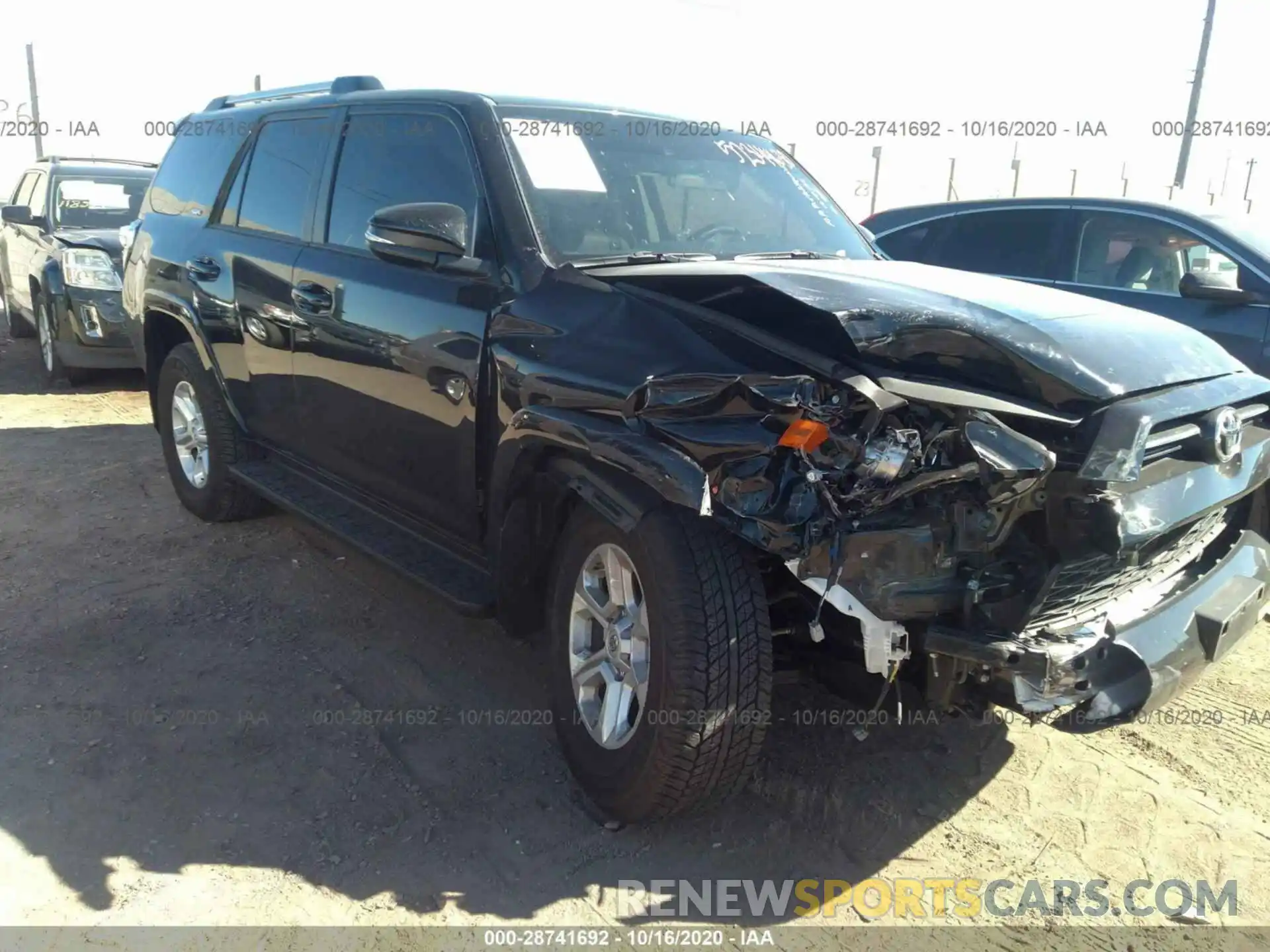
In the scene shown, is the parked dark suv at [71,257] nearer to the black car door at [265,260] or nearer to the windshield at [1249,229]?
the black car door at [265,260]

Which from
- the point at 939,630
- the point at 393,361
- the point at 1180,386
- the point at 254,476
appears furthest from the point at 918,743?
the point at 254,476

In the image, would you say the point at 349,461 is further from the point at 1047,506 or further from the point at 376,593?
the point at 1047,506

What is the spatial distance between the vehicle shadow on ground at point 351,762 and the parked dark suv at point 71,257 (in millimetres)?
4192

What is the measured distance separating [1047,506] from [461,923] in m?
1.80

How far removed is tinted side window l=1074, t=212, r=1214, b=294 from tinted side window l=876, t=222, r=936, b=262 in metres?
1.09

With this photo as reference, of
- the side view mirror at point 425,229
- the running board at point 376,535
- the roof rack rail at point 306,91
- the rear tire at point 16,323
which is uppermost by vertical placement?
the roof rack rail at point 306,91

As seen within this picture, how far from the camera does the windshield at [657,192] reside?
3365 millimetres

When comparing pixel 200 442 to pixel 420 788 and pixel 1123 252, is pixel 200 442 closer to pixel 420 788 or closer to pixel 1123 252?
pixel 420 788

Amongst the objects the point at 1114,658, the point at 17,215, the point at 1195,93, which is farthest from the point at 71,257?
the point at 1195,93

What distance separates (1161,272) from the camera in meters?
6.04

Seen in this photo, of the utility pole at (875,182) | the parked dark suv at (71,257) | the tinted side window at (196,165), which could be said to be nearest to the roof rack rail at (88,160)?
the parked dark suv at (71,257)

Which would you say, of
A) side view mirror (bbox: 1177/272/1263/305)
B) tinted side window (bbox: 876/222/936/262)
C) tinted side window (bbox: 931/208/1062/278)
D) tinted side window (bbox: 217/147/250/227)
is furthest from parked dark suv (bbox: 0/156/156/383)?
side view mirror (bbox: 1177/272/1263/305)

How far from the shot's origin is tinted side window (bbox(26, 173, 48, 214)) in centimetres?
938

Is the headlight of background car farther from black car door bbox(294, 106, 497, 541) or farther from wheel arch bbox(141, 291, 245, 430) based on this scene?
black car door bbox(294, 106, 497, 541)
